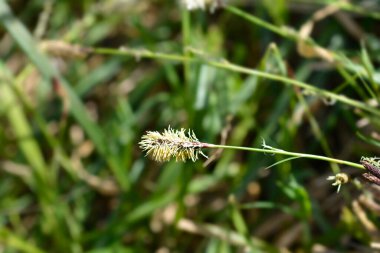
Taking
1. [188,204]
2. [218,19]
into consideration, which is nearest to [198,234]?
[188,204]

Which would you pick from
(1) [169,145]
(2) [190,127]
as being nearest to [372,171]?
(1) [169,145]

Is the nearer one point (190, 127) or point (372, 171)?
point (372, 171)

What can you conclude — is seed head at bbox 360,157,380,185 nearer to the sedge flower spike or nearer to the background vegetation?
the sedge flower spike

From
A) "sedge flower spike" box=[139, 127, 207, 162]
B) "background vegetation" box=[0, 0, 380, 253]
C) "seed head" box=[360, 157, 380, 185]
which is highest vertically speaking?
"background vegetation" box=[0, 0, 380, 253]

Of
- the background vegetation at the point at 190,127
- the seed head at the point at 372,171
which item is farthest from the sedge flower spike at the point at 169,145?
the background vegetation at the point at 190,127

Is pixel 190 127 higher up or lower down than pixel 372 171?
higher up

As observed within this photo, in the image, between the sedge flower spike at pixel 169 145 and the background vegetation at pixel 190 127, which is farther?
the background vegetation at pixel 190 127

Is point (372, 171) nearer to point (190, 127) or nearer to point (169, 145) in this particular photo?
point (169, 145)

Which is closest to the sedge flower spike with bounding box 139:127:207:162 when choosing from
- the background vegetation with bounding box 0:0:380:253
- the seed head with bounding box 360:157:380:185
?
the seed head with bounding box 360:157:380:185

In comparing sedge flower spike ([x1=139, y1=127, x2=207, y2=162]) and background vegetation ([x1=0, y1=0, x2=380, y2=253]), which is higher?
background vegetation ([x1=0, y1=0, x2=380, y2=253])

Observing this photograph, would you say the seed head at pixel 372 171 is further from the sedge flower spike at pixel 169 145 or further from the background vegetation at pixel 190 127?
the background vegetation at pixel 190 127
